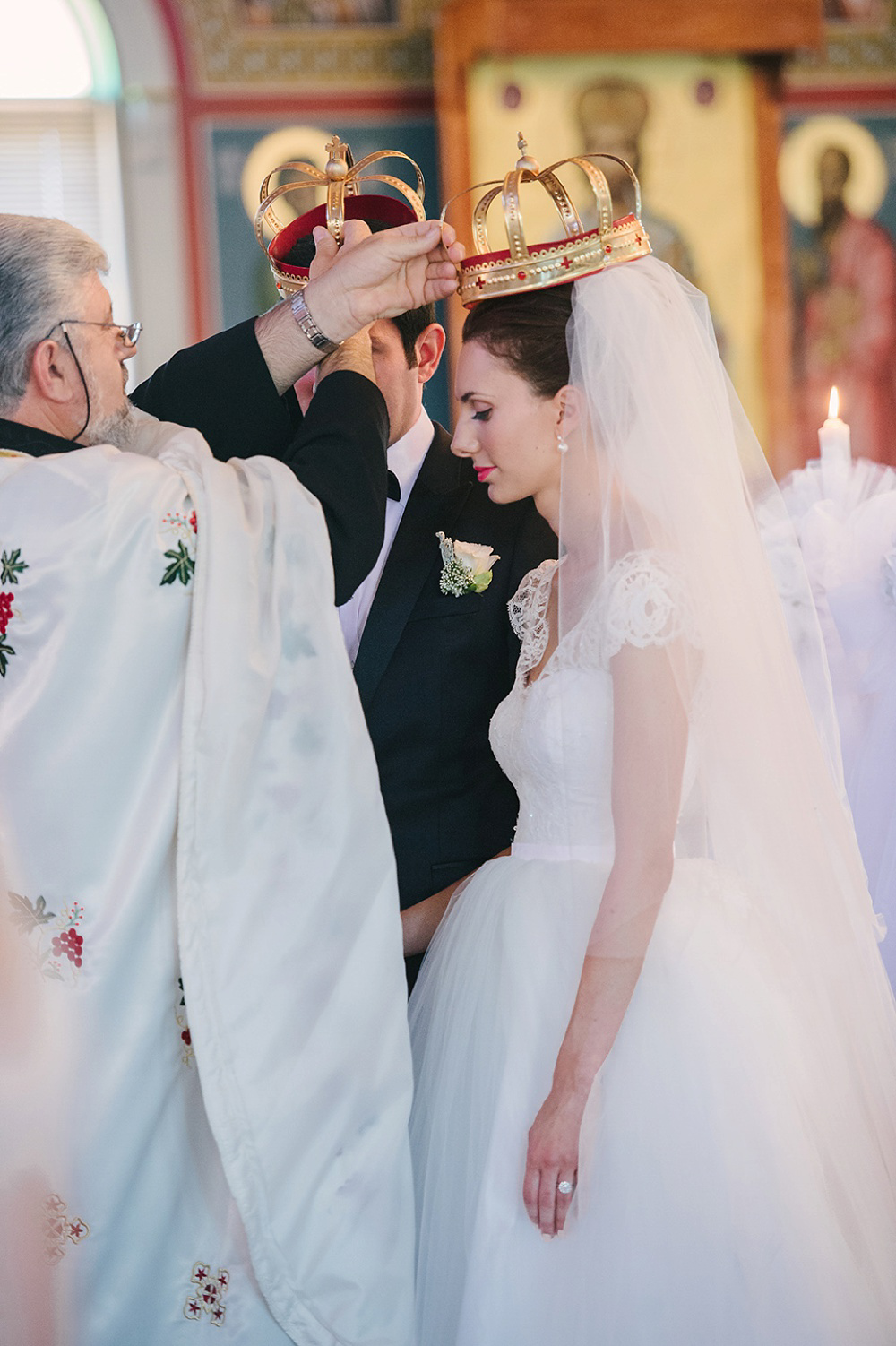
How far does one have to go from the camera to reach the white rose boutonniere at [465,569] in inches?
92.9

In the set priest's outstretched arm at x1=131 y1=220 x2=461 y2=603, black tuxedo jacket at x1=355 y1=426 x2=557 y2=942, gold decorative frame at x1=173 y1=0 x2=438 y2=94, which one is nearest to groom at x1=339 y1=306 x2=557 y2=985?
black tuxedo jacket at x1=355 y1=426 x2=557 y2=942

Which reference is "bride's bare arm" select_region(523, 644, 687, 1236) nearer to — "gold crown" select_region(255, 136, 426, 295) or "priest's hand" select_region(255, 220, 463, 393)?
"priest's hand" select_region(255, 220, 463, 393)

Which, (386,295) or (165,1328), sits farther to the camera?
(386,295)

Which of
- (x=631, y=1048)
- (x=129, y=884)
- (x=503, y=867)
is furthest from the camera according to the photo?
(x=503, y=867)

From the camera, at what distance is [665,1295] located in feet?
5.95

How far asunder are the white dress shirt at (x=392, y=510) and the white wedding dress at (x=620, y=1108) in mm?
401

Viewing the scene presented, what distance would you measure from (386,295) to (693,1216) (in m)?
1.42

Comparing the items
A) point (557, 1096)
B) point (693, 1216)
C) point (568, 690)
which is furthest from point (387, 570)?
point (693, 1216)

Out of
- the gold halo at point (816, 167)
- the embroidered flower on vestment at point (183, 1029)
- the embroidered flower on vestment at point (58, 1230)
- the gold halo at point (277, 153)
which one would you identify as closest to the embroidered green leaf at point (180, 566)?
the embroidered flower on vestment at point (183, 1029)

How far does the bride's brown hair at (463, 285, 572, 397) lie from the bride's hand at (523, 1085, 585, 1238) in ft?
3.60

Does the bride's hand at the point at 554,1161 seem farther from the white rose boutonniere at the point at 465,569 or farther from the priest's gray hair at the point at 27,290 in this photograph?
the priest's gray hair at the point at 27,290

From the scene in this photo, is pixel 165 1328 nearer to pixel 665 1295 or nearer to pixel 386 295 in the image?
→ pixel 665 1295

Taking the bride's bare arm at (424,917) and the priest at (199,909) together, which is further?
the bride's bare arm at (424,917)

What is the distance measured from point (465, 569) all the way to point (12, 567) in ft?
2.74
